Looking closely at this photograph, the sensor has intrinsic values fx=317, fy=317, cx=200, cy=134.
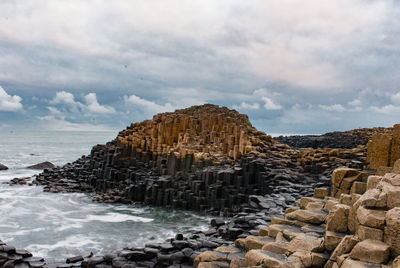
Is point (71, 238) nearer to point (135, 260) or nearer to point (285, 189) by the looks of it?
point (135, 260)

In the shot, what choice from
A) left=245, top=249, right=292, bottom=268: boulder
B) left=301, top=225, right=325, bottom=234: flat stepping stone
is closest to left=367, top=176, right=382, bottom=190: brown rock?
left=301, top=225, right=325, bottom=234: flat stepping stone

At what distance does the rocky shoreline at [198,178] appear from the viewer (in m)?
8.55

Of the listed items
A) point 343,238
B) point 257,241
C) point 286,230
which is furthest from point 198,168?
point 343,238

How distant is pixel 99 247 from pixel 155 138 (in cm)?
1299

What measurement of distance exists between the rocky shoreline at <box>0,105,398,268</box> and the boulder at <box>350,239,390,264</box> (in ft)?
8.90

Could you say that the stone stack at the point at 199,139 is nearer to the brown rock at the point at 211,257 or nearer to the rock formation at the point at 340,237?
the brown rock at the point at 211,257

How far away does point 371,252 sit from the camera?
3.92m

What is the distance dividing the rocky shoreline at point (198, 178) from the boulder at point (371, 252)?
271 centimetres

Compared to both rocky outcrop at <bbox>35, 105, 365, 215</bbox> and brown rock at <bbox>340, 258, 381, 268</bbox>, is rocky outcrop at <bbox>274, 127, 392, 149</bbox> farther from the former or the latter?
brown rock at <bbox>340, 258, 381, 268</bbox>

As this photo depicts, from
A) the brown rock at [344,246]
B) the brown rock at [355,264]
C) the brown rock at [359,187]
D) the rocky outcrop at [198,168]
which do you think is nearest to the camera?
the brown rock at [355,264]

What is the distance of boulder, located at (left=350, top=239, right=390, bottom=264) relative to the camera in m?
3.90

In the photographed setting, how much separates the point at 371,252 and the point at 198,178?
42.0 feet

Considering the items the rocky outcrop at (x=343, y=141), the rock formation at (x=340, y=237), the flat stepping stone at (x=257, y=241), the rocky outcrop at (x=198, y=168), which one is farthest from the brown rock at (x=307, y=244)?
the rocky outcrop at (x=343, y=141)

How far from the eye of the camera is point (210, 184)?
15742mm
